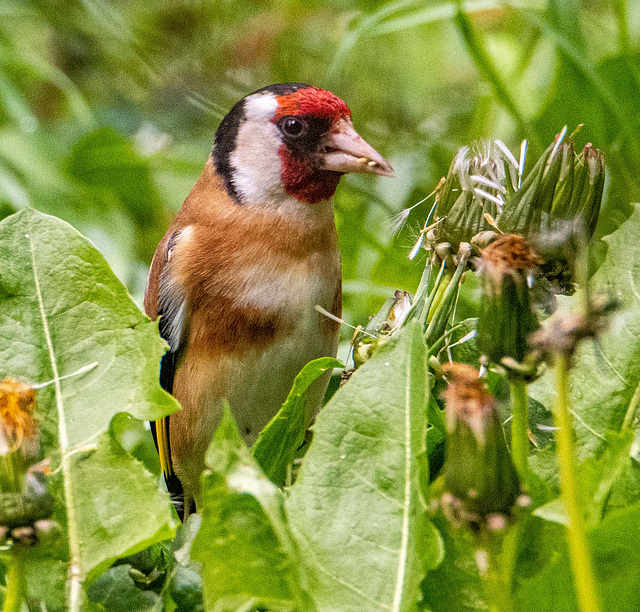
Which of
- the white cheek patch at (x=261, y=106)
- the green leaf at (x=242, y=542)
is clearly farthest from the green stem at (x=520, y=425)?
the white cheek patch at (x=261, y=106)

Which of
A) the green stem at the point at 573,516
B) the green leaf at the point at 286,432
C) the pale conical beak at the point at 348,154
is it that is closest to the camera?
the green stem at the point at 573,516

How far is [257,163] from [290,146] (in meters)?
0.06

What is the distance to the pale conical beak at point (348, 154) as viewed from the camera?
46.8 inches

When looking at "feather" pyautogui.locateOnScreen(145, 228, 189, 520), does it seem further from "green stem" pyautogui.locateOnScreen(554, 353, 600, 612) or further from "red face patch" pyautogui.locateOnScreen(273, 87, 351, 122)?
"green stem" pyautogui.locateOnScreen(554, 353, 600, 612)

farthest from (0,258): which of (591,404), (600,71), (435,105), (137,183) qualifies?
(435,105)

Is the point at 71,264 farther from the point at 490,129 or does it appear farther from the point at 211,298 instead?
the point at 490,129

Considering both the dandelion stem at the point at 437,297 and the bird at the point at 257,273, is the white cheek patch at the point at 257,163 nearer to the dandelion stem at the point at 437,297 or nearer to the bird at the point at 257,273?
the bird at the point at 257,273

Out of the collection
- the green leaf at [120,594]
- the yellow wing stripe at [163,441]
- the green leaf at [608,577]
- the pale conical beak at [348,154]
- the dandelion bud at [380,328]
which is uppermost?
the pale conical beak at [348,154]

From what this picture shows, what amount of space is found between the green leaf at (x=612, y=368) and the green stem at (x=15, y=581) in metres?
0.41

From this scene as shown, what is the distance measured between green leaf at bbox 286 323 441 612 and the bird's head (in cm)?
67

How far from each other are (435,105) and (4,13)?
1410mm

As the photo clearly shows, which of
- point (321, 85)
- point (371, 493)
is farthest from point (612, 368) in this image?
point (321, 85)

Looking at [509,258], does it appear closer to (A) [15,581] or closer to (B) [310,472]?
(B) [310,472]

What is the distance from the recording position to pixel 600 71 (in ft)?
5.84
